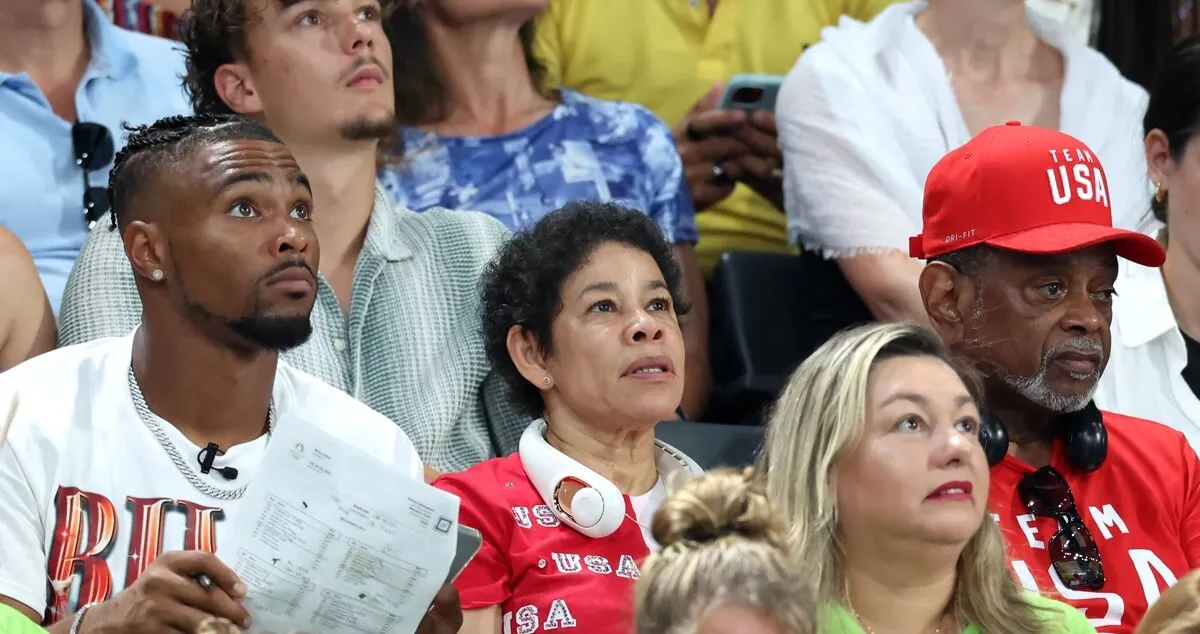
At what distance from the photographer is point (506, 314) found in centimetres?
229

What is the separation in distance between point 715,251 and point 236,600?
5.47 ft

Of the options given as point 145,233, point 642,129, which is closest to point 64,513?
point 145,233

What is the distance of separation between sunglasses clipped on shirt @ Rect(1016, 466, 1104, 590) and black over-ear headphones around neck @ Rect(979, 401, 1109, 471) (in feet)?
0.11

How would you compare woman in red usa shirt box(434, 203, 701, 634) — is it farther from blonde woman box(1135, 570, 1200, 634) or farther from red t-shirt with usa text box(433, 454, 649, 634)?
blonde woman box(1135, 570, 1200, 634)

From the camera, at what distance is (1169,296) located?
8.84 ft

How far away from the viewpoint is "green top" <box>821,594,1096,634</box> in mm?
1891

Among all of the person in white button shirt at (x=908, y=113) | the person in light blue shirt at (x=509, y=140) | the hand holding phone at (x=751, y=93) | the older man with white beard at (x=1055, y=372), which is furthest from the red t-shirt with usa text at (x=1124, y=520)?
the hand holding phone at (x=751, y=93)

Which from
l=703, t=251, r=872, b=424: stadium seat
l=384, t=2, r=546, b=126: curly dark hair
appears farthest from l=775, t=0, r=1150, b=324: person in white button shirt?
l=384, t=2, r=546, b=126: curly dark hair

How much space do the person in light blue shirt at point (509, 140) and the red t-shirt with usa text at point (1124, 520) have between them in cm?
68

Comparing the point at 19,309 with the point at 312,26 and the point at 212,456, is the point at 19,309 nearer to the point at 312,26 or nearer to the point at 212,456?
the point at 212,456

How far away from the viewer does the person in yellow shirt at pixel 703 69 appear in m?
3.09

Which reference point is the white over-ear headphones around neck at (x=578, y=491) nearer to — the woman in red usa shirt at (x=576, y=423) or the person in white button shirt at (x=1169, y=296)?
the woman in red usa shirt at (x=576, y=423)

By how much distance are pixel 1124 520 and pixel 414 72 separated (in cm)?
140

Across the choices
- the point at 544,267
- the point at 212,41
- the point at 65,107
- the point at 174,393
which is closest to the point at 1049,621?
the point at 544,267
